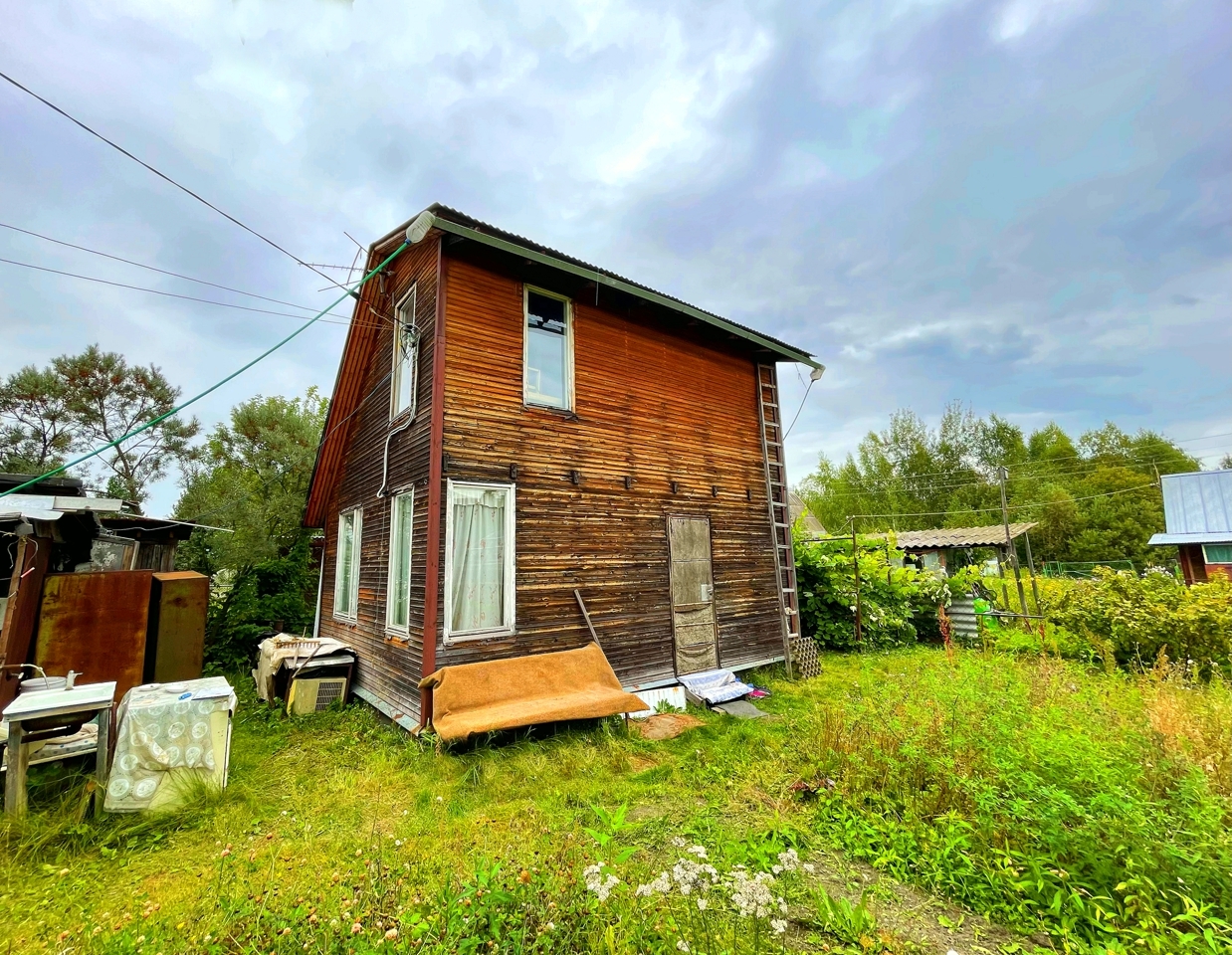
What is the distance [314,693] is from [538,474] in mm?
4881

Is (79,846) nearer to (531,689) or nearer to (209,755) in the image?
(209,755)

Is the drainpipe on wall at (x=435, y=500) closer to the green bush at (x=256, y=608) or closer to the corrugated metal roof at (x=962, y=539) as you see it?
the green bush at (x=256, y=608)

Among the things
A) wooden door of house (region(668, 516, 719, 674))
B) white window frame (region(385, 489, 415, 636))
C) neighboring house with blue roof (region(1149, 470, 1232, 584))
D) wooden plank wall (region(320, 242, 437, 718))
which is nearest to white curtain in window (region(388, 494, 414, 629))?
white window frame (region(385, 489, 415, 636))

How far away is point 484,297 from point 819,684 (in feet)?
27.5

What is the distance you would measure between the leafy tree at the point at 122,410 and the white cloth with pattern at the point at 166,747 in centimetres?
1778

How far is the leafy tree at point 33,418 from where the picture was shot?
16.4m

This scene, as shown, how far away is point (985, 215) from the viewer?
12039 millimetres

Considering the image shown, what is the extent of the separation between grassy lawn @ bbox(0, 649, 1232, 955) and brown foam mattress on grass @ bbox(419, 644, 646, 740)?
0.39 metres

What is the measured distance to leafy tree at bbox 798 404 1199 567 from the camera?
3372 centimetres

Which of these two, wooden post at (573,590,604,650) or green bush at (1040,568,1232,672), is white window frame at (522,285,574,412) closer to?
wooden post at (573,590,604,650)

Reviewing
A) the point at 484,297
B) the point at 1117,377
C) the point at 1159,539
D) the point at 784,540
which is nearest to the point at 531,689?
the point at 484,297

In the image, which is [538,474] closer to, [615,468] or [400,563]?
[615,468]

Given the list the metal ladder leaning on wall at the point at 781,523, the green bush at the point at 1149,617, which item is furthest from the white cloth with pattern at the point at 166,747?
the green bush at the point at 1149,617

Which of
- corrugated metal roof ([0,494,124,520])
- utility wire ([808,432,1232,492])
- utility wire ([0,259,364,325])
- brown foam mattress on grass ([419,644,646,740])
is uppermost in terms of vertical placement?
utility wire ([808,432,1232,492])
